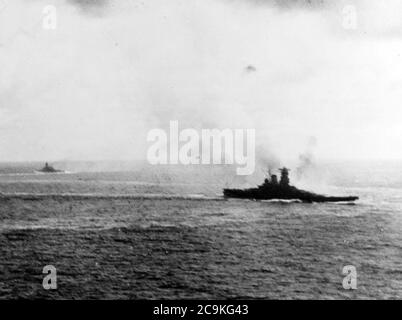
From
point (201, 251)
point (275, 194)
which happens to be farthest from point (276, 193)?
point (201, 251)

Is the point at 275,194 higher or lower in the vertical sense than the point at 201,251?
higher

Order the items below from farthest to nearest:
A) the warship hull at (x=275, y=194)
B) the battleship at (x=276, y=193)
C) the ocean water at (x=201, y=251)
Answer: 1. the battleship at (x=276, y=193)
2. the warship hull at (x=275, y=194)
3. the ocean water at (x=201, y=251)

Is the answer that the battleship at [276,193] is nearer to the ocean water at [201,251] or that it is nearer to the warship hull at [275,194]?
the warship hull at [275,194]

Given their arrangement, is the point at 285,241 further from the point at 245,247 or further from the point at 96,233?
the point at 96,233

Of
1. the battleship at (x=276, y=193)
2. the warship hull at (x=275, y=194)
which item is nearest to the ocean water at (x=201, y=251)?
the warship hull at (x=275, y=194)

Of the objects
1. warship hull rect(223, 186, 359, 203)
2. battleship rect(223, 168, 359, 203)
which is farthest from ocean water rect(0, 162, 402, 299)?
battleship rect(223, 168, 359, 203)

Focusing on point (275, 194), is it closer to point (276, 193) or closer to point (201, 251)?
point (276, 193)

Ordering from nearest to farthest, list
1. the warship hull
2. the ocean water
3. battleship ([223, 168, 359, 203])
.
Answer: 1. the ocean water
2. the warship hull
3. battleship ([223, 168, 359, 203])

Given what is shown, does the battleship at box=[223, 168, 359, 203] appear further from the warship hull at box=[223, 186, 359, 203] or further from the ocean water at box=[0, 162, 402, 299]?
the ocean water at box=[0, 162, 402, 299]
